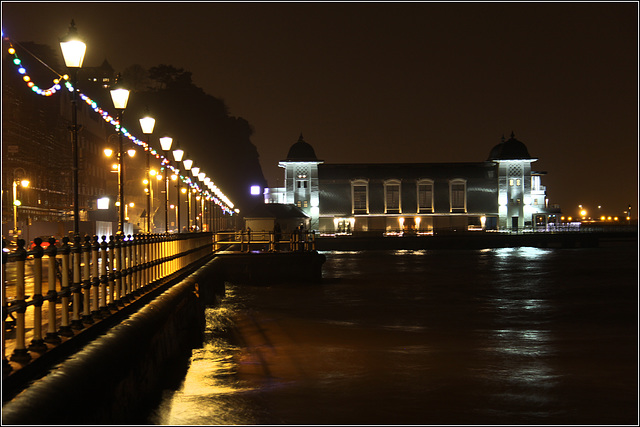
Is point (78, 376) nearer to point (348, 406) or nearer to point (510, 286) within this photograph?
point (348, 406)

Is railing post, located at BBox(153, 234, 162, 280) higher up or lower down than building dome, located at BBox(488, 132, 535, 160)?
lower down

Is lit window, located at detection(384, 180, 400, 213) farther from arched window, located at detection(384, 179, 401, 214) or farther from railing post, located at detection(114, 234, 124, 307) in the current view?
railing post, located at detection(114, 234, 124, 307)

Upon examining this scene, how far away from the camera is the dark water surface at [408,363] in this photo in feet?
36.0

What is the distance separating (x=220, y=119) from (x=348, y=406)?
117 metres

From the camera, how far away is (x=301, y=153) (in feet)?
351

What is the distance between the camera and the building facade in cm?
10600

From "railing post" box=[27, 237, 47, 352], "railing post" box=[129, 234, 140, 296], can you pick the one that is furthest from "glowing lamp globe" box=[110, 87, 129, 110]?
"railing post" box=[27, 237, 47, 352]

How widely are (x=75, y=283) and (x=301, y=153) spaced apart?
99.2 metres

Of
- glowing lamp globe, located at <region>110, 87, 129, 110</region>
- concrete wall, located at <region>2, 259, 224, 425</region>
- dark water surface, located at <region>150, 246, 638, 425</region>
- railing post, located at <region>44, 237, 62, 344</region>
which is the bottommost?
dark water surface, located at <region>150, 246, 638, 425</region>

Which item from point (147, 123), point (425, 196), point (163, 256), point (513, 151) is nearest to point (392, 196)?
point (425, 196)

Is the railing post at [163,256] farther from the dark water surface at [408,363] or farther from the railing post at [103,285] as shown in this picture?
the railing post at [103,285]

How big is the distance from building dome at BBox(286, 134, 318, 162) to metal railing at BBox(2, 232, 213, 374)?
292 feet

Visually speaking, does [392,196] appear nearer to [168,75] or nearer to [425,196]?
[425,196]

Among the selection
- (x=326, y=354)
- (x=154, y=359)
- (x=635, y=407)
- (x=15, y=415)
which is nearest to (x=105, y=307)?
(x=154, y=359)
